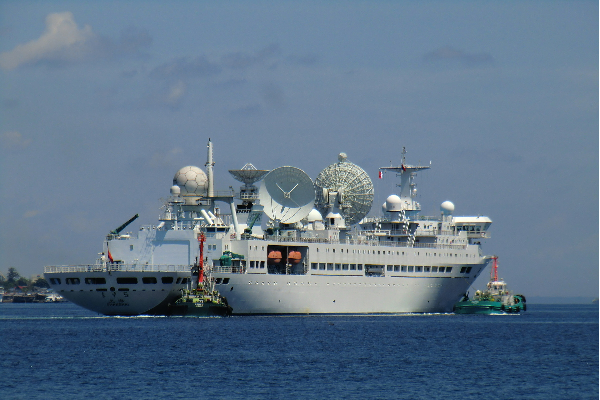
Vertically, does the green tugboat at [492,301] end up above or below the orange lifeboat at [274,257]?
below

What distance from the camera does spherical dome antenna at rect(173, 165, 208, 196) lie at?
95062 millimetres

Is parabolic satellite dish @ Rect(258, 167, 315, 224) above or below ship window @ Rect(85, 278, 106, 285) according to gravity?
above

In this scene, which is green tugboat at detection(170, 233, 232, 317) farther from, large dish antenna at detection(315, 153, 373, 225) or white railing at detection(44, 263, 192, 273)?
large dish antenna at detection(315, 153, 373, 225)

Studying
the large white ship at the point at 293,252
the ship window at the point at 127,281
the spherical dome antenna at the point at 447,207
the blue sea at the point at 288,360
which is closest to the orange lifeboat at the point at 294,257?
the large white ship at the point at 293,252

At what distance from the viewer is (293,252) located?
9356 cm

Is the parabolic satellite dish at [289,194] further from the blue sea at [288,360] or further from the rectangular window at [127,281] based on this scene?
the rectangular window at [127,281]

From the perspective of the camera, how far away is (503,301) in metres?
119

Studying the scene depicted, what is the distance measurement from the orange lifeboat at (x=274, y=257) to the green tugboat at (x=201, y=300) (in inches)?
312

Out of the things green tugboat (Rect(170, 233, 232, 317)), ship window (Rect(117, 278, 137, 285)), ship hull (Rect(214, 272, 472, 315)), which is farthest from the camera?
ship hull (Rect(214, 272, 472, 315))

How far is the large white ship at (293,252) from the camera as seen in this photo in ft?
282

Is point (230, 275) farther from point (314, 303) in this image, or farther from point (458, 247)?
point (458, 247)

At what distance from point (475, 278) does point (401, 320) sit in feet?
84.0

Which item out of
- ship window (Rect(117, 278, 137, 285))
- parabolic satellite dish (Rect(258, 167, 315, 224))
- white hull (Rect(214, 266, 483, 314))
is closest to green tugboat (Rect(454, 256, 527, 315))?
white hull (Rect(214, 266, 483, 314))

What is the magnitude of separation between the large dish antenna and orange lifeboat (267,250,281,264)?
77.7ft
